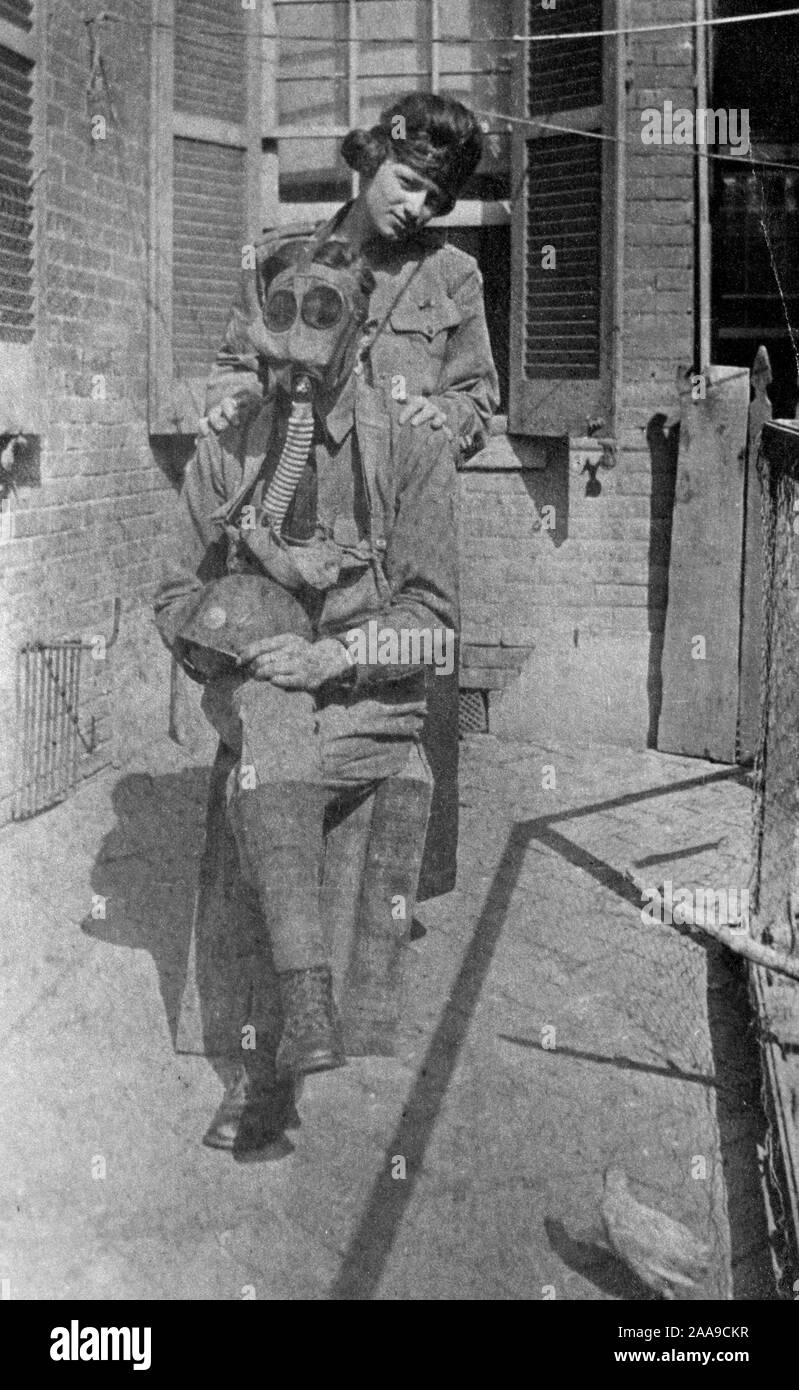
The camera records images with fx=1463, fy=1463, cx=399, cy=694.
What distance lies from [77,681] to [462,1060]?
8.17ft

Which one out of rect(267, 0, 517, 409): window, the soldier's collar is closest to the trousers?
the soldier's collar

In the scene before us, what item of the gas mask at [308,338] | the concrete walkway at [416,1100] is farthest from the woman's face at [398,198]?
the concrete walkway at [416,1100]

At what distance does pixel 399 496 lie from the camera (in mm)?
3725

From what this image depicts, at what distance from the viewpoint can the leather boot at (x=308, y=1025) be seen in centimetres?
291

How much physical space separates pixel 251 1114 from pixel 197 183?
477 centimetres

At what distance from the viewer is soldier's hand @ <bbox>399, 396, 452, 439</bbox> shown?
12.3 ft

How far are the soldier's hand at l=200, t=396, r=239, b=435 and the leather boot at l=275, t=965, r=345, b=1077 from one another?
4.81ft

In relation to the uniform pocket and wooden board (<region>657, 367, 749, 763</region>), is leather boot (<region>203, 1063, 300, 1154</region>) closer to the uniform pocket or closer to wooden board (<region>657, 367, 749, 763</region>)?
the uniform pocket

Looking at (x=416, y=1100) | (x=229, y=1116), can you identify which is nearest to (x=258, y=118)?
(x=416, y=1100)

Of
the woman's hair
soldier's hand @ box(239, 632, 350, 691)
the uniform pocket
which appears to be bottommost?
soldier's hand @ box(239, 632, 350, 691)

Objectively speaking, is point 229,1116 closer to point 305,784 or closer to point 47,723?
point 305,784

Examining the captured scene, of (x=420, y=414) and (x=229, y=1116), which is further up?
(x=420, y=414)

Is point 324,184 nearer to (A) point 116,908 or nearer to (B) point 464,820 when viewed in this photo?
(B) point 464,820

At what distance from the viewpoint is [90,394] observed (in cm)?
577
